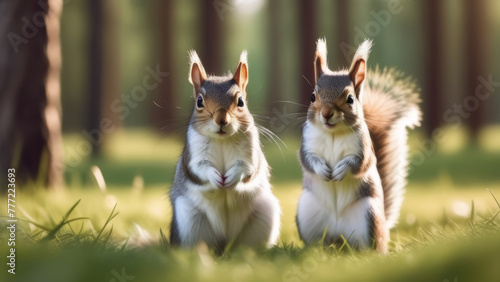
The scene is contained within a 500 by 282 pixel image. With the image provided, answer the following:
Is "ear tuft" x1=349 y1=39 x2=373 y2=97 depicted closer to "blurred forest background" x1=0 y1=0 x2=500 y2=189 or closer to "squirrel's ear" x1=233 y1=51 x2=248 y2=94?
"blurred forest background" x1=0 y1=0 x2=500 y2=189

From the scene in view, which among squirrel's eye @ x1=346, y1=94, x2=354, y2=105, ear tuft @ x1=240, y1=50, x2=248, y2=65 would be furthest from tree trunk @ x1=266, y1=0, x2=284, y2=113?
squirrel's eye @ x1=346, y1=94, x2=354, y2=105

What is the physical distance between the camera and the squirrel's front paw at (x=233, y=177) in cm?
294

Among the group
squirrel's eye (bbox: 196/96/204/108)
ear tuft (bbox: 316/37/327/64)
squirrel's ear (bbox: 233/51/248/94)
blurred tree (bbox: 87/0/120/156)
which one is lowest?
blurred tree (bbox: 87/0/120/156)

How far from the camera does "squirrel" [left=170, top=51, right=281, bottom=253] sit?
2941 mm

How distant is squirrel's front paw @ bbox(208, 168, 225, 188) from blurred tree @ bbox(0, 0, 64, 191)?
2380mm

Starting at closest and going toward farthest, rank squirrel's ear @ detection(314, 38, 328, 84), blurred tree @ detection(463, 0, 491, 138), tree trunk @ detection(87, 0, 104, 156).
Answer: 1. squirrel's ear @ detection(314, 38, 328, 84)
2. tree trunk @ detection(87, 0, 104, 156)
3. blurred tree @ detection(463, 0, 491, 138)

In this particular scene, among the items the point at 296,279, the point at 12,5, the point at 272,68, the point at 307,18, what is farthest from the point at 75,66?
the point at 296,279

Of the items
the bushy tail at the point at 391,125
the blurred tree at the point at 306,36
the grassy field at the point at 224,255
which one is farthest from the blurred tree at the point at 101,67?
the bushy tail at the point at 391,125

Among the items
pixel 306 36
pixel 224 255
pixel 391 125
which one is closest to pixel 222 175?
pixel 224 255

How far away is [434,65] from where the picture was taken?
1005cm

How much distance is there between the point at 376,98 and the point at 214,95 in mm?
1059

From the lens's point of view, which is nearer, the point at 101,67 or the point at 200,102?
the point at 200,102

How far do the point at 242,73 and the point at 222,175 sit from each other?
1.63 feet

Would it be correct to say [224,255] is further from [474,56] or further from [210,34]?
[474,56]
